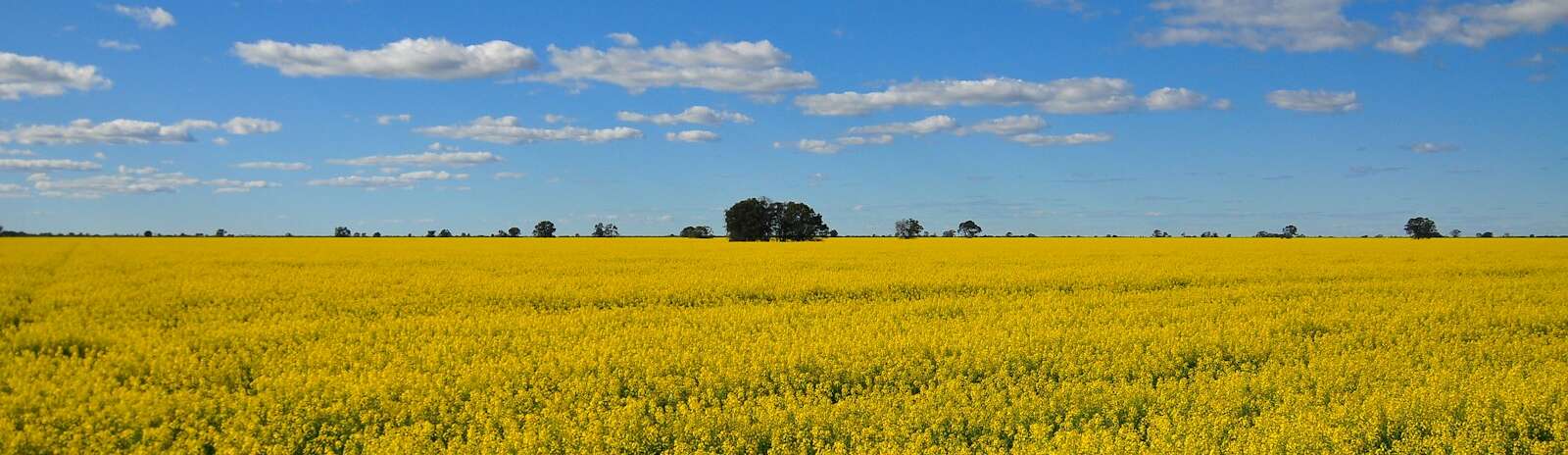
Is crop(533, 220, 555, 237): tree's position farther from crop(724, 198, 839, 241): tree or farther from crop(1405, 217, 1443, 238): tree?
crop(1405, 217, 1443, 238): tree

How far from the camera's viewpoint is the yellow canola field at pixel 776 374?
20.9ft

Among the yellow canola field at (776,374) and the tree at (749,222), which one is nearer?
the yellow canola field at (776,374)

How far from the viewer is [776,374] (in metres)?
8.37

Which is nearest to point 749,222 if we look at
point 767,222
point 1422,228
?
point 767,222

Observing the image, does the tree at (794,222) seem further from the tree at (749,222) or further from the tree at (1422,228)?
the tree at (1422,228)

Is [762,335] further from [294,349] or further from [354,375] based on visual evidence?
[294,349]

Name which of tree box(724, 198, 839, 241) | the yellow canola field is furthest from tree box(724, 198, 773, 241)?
the yellow canola field

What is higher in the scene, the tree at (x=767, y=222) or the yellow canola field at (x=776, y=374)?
the tree at (x=767, y=222)

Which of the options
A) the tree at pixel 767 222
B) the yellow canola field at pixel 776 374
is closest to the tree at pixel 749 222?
the tree at pixel 767 222

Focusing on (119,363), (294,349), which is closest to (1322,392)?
(294,349)

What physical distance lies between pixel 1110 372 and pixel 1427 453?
285 cm

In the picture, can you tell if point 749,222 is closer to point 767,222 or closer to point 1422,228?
point 767,222

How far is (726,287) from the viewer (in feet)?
59.2

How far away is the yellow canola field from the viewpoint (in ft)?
20.9
